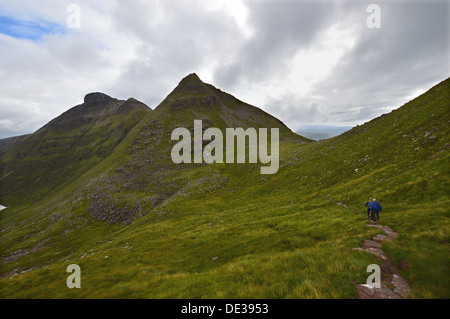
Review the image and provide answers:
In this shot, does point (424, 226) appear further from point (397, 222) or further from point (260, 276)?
point (260, 276)

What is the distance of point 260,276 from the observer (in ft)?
31.6

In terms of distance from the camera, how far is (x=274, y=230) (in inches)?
795

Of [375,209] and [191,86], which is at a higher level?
[191,86]
